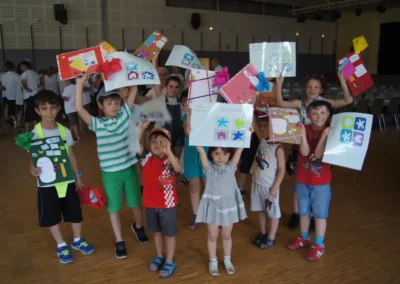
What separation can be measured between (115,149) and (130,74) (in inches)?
22.4

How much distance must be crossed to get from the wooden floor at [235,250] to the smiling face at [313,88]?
1.24 m

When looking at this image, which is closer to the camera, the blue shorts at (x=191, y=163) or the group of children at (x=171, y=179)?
the group of children at (x=171, y=179)

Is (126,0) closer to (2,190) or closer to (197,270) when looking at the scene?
(2,190)

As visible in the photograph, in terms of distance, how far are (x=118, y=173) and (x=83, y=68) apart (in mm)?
805

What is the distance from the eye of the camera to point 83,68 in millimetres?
2473

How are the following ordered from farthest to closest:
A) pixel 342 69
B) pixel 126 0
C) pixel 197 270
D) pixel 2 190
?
pixel 126 0 → pixel 2 190 → pixel 342 69 → pixel 197 270

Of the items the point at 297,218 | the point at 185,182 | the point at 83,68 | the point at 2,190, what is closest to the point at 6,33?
the point at 2,190

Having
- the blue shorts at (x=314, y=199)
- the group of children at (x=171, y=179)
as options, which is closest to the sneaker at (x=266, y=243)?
the group of children at (x=171, y=179)

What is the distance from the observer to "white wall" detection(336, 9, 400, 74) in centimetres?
1424

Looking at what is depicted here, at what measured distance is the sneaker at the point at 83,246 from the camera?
2812mm

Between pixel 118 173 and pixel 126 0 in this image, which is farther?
pixel 126 0

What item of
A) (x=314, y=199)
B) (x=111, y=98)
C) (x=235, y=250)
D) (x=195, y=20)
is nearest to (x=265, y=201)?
(x=314, y=199)

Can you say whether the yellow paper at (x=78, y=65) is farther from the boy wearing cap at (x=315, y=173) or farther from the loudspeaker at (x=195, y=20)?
the loudspeaker at (x=195, y=20)

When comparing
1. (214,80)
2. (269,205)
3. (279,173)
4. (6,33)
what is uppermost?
(6,33)
